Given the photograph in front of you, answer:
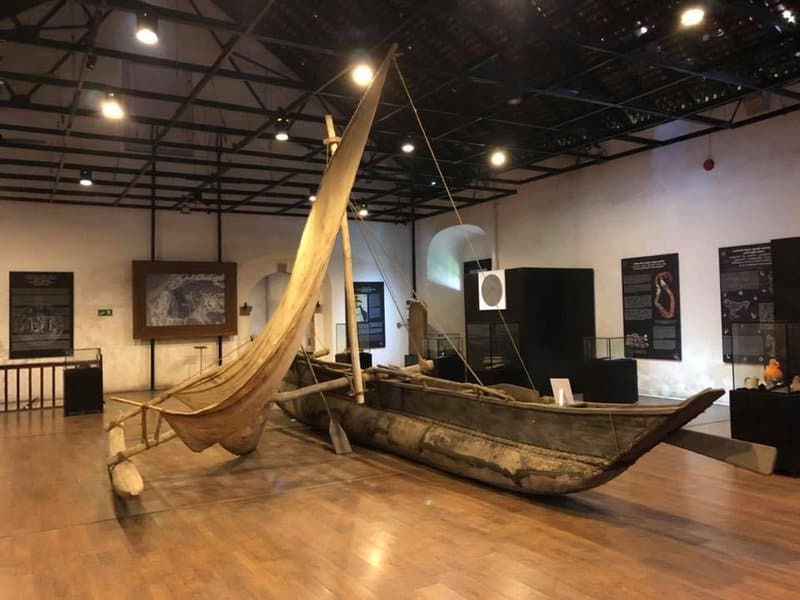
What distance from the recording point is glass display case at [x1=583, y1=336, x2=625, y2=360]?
9.84m

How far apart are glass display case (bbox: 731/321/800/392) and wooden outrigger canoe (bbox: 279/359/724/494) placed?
7.69 ft

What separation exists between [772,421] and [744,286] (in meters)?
3.66

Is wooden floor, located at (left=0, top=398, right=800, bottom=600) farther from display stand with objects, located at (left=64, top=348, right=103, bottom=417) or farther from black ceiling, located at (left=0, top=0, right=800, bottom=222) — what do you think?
black ceiling, located at (left=0, top=0, right=800, bottom=222)

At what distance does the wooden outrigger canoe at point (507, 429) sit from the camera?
3.77m

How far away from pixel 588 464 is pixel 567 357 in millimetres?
6715

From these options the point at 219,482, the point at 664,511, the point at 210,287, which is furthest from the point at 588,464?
the point at 210,287

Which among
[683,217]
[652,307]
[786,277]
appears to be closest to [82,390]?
[652,307]

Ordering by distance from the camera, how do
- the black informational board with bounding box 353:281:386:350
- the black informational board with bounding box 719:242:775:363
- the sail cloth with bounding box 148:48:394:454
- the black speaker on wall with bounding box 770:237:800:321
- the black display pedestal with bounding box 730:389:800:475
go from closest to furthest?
the sail cloth with bounding box 148:48:394:454, the black display pedestal with bounding box 730:389:800:475, the black speaker on wall with bounding box 770:237:800:321, the black informational board with bounding box 719:242:775:363, the black informational board with bounding box 353:281:386:350

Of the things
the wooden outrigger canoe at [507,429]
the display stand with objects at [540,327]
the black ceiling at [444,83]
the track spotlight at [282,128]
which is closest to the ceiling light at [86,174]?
the black ceiling at [444,83]

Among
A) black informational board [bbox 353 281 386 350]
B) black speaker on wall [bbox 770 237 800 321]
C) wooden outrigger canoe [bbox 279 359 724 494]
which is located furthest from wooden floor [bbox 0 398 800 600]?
black informational board [bbox 353 281 386 350]

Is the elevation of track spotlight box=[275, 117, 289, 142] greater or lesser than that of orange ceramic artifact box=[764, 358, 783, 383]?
greater

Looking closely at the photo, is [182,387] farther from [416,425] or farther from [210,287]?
[210,287]

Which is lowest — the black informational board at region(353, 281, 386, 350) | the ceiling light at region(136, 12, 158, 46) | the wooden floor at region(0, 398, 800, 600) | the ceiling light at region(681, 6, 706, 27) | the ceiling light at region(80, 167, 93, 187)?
the wooden floor at region(0, 398, 800, 600)

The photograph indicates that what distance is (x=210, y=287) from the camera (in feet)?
44.2
